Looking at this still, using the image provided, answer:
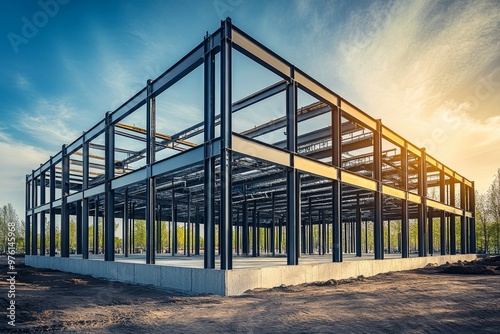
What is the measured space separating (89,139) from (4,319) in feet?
51.6

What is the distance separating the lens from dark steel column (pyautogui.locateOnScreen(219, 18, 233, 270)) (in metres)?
12.9

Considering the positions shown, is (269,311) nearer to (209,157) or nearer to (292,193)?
(209,157)

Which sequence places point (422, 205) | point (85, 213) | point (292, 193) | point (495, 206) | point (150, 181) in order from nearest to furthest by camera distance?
point (292, 193), point (150, 181), point (85, 213), point (422, 205), point (495, 206)

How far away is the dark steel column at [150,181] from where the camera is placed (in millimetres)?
17031

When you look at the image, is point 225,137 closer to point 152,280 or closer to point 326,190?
point 152,280

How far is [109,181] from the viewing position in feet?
68.0

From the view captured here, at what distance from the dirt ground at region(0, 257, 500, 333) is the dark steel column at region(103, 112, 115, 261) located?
5.32m

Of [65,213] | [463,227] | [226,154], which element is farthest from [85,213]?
[463,227]

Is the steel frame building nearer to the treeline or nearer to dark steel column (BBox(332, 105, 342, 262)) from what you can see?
dark steel column (BBox(332, 105, 342, 262))

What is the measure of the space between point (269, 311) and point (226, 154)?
17.6ft

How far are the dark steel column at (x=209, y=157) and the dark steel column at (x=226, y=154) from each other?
2.22 ft

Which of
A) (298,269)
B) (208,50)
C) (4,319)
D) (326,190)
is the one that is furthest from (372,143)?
(4,319)

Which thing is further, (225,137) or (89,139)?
(89,139)

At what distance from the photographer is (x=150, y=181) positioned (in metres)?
17.4
